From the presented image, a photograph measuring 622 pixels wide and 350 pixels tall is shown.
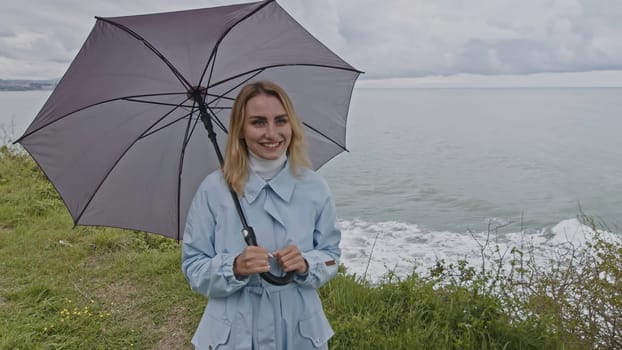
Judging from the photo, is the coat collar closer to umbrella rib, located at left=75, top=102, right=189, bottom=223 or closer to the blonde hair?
the blonde hair

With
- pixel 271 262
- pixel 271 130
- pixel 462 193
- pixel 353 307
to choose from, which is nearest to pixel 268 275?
pixel 271 262

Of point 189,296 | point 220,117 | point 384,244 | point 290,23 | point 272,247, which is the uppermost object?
point 290,23

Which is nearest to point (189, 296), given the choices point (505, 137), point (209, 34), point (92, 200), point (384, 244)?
point (92, 200)

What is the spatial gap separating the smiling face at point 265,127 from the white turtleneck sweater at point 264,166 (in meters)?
0.02

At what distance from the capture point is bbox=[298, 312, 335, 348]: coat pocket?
183 cm

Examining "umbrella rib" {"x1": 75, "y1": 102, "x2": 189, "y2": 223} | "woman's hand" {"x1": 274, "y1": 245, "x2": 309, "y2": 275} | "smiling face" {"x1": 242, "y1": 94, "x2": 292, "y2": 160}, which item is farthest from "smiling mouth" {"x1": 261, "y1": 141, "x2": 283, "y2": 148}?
"umbrella rib" {"x1": 75, "y1": 102, "x2": 189, "y2": 223}

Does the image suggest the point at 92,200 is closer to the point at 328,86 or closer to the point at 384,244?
the point at 328,86

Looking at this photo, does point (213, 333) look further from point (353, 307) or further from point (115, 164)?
point (353, 307)

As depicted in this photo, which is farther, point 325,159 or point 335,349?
point 335,349

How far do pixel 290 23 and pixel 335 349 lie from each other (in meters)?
2.15

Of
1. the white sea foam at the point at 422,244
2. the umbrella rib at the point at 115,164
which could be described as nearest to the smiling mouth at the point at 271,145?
the umbrella rib at the point at 115,164

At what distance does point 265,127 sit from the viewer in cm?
180

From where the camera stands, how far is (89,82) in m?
1.92

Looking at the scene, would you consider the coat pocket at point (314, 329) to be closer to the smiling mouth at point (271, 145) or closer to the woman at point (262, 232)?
the woman at point (262, 232)
